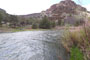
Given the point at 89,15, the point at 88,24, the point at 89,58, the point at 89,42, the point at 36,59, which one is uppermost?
the point at 89,15

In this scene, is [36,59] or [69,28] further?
[69,28]

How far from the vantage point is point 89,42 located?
13.0ft

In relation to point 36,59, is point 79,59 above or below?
above

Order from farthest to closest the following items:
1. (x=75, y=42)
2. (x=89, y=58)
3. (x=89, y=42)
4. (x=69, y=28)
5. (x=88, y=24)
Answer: (x=69, y=28) < (x=75, y=42) < (x=88, y=24) < (x=89, y=42) < (x=89, y=58)

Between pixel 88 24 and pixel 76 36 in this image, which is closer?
pixel 88 24

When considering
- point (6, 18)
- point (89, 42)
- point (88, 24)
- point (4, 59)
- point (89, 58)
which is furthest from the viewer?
point (6, 18)

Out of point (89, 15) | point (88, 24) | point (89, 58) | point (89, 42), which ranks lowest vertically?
point (89, 58)

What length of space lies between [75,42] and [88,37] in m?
2.26

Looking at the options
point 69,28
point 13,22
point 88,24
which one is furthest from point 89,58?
point 13,22

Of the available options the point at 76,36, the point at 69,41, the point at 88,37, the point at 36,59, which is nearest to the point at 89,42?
the point at 88,37

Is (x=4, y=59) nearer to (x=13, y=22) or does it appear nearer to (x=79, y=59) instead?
(x=79, y=59)

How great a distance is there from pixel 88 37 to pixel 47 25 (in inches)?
1875

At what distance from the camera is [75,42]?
20.6 ft

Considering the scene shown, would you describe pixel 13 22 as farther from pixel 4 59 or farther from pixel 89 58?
pixel 89 58
